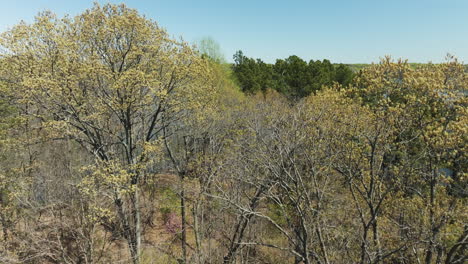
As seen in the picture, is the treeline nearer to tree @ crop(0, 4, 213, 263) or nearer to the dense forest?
the dense forest

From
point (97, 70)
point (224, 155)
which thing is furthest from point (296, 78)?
point (97, 70)

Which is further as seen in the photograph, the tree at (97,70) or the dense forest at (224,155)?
the tree at (97,70)

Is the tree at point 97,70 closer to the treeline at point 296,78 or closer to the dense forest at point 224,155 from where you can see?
the dense forest at point 224,155

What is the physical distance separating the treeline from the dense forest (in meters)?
23.2

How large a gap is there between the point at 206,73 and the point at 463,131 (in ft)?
39.7

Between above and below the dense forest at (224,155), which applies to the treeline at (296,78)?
above

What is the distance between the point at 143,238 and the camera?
21.0 metres

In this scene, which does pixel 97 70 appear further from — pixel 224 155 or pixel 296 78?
pixel 296 78

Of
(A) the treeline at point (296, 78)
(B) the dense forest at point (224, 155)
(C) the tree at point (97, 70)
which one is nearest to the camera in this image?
(B) the dense forest at point (224, 155)

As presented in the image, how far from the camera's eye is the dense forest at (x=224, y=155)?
31.6ft

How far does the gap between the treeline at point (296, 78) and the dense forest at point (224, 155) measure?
76.1 feet

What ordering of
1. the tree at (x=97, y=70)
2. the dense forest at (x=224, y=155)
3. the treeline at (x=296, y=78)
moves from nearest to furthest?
1. the dense forest at (x=224, y=155)
2. the tree at (x=97, y=70)
3. the treeline at (x=296, y=78)

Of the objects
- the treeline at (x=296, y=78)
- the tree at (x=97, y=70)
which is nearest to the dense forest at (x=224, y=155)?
the tree at (x=97, y=70)

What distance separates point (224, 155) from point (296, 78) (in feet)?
105
